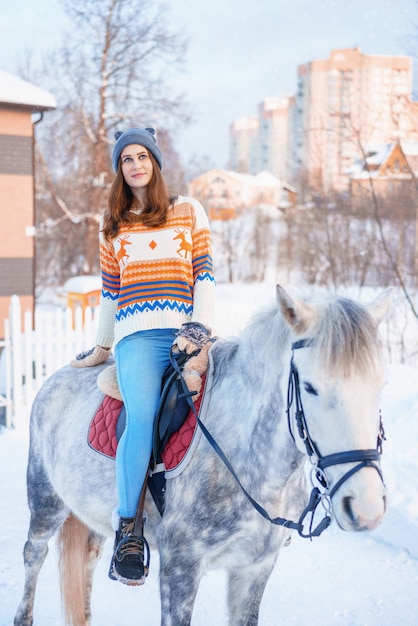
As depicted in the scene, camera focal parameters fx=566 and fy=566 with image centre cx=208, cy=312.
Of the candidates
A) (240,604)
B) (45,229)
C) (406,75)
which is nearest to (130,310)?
(240,604)

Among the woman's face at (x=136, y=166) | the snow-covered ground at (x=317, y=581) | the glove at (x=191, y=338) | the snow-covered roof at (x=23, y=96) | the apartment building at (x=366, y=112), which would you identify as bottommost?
the snow-covered ground at (x=317, y=581)

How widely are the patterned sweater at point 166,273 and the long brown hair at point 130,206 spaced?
0.11 ft

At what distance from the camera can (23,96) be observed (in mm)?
12711

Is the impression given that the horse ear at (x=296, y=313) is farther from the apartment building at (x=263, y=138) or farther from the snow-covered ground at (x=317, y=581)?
the apartment building at (x=263, y=138)

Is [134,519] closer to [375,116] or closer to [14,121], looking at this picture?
[375,116]

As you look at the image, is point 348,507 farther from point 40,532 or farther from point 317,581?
point 317,581

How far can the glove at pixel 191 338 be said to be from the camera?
2350 mm

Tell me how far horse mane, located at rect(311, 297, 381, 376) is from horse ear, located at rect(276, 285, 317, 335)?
1.2 inches

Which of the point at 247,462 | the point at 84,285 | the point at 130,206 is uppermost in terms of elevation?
the point at 130,206

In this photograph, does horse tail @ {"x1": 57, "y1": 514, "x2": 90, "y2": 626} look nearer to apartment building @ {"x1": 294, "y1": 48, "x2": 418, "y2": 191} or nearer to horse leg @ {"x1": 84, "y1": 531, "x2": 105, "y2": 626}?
horse leg @ {"x1": 84, "y1": 531, "x2": 105, "y2": 626}

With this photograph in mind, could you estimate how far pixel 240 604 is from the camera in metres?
2.51

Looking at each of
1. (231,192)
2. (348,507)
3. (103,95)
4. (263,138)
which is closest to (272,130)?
(263,138)

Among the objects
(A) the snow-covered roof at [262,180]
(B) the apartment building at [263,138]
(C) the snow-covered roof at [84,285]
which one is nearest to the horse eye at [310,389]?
(C) the snow-covered roof at [84,285]

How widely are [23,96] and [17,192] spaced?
2164mm
